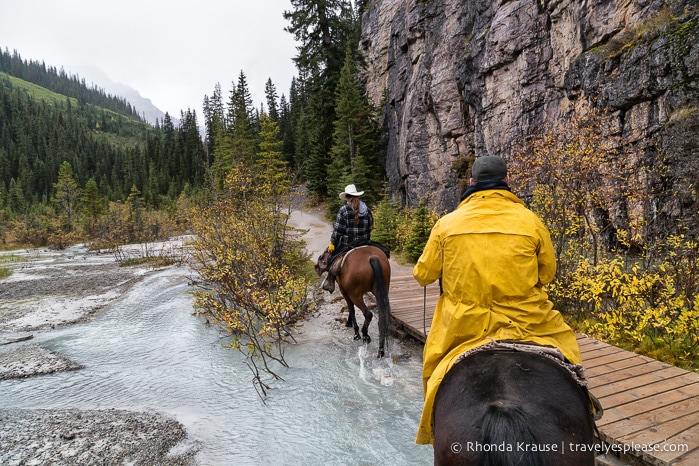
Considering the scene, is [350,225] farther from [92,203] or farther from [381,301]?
[92,203]

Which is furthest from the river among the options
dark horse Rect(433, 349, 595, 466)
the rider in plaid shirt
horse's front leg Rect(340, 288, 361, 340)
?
dark horse Rect(433, 349, 595, 466)

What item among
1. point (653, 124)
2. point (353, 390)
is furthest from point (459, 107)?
point (353, 390)

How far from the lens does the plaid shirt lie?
7.14 metres

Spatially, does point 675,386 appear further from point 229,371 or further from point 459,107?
point 459,107

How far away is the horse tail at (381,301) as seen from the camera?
6152 millimetres

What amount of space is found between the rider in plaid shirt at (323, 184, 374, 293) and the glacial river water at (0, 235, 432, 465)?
1885 mm

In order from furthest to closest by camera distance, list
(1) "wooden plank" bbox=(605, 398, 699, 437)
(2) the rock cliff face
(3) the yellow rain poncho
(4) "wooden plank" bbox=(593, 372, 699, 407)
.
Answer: (2) the rock cliff face
(4) "wooden plank" bbox=(593, 372, 699, 407)
(1) "wooden plank" bbox=(605, 398, 699, 437)
(3) the yellow rain poncho

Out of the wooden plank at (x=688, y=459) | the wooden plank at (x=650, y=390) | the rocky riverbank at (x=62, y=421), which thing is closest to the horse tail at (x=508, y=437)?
the wooden plank at (x=688, y=459)

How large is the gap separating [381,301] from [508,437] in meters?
Result: 4.47

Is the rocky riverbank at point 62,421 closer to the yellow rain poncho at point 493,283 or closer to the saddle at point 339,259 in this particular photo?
the yellow rain poncho at point 493,283

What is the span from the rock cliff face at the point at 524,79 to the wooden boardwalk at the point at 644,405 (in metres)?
2.70

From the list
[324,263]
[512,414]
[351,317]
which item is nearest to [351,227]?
[324,263]

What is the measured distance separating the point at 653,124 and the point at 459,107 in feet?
36.9

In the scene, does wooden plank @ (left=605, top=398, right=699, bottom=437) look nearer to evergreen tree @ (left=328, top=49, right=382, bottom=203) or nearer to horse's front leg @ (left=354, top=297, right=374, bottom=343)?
horse's front leg @ (left=354, top=297, right=374, bottom=343)
